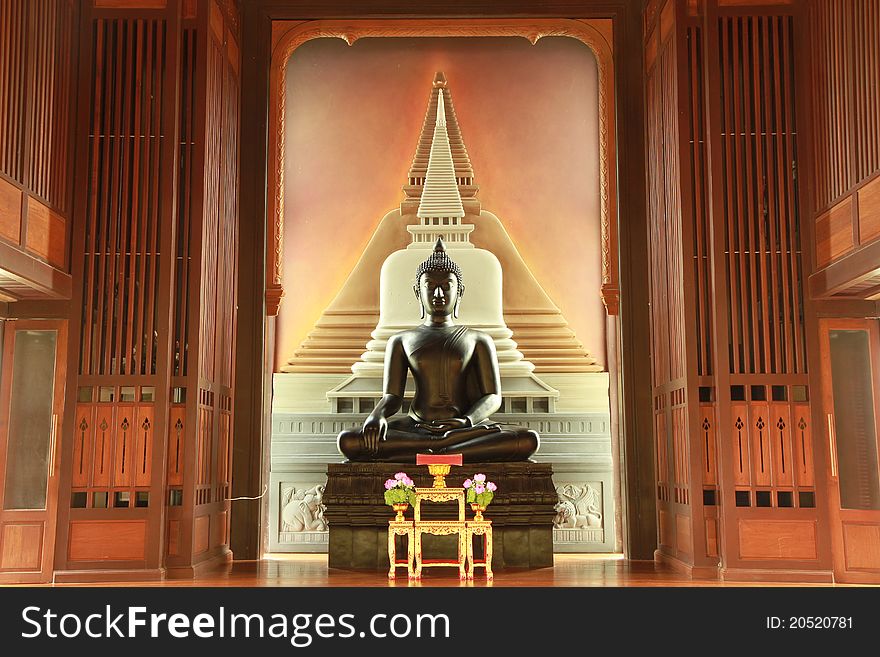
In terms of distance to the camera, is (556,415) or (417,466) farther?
(556,415)

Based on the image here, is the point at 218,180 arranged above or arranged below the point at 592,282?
above

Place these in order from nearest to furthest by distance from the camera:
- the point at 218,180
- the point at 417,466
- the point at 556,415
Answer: the point at 417,466
the point at 218,180
the point at 556,415

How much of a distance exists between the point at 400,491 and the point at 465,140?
11.2 feet

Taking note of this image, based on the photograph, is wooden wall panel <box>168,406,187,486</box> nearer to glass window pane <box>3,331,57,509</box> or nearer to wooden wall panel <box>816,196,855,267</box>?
glass window pane <box>3,331,57,509</box>

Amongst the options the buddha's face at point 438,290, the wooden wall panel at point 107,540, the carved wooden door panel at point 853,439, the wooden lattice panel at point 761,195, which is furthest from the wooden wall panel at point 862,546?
the wooden wall panel at point 107,540

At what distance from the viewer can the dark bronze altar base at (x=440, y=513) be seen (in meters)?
6.10

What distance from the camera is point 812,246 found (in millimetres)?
5812

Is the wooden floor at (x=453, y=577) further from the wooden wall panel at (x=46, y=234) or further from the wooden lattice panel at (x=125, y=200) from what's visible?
the wooden wall panel at (x=46, y=234)

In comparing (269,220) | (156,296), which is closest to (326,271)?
(269,220)

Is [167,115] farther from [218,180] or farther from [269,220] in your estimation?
[269,220]

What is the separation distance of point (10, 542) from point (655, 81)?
17.2 feet

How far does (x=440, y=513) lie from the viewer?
6.13m

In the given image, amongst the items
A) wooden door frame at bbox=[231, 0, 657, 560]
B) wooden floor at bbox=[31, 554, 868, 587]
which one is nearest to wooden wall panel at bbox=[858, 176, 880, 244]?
wooden floor at bbox=[31, 554, 868, 587]

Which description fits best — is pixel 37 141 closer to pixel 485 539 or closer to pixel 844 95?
pixel 485 539
